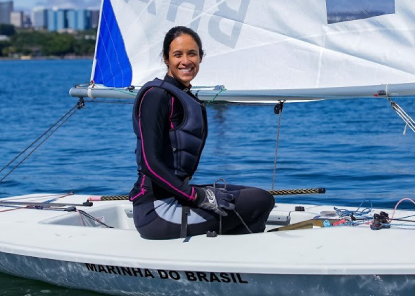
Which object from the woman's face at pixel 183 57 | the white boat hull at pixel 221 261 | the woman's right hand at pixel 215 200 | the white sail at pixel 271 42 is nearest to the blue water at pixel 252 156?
the white boat hull at pixel 221 261

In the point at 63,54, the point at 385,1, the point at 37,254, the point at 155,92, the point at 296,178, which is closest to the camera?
the point at 155,92

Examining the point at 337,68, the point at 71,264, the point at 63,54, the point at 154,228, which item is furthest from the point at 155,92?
the point at 63,54

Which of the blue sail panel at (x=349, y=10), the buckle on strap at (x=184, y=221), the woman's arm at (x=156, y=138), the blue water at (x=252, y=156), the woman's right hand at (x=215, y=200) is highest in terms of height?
the blue sail panel at (x=349, y=10)

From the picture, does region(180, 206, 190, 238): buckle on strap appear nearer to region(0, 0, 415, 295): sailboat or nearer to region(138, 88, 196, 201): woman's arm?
region(0, 0, 415, 295): sailboat

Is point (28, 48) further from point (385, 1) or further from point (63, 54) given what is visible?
point (385, 1)

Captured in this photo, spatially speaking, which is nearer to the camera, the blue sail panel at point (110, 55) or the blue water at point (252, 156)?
the blue sail panel at point (110, 55)

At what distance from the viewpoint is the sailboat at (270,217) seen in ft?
13.4

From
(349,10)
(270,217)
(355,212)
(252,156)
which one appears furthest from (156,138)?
(252,156)

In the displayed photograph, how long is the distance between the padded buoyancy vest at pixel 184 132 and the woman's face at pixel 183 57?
11cm

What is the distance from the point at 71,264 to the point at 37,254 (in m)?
0.19

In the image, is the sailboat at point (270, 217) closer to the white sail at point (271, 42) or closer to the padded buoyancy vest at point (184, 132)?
the white sail at point (271, 42)

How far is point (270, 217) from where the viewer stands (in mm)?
5406

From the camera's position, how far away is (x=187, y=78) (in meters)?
4.36

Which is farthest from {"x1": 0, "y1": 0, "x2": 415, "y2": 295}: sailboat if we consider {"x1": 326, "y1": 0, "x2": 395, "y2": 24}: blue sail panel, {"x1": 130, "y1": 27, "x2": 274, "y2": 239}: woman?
{"x1": 130, "y1": 27, "x2": 274, "y2": 239}: woman
